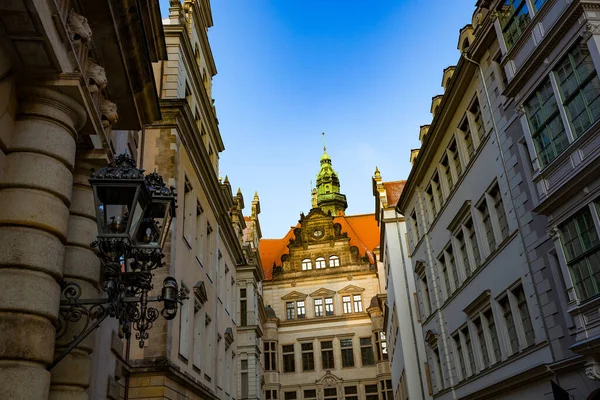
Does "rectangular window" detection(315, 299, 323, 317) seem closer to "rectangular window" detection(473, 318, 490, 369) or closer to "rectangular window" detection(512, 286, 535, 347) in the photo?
"rectangular window" detection(473, 318, 490, 369)

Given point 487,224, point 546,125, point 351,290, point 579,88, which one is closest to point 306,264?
point 351,290

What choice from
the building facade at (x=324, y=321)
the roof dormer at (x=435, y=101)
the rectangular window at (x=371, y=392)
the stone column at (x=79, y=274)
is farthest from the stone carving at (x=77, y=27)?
the rectangular window at (x=371, y=392)

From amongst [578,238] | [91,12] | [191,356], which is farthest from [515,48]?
[191,356]

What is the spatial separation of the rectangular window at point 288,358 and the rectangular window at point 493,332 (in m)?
34.6

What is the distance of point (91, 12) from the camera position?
27.0 ft

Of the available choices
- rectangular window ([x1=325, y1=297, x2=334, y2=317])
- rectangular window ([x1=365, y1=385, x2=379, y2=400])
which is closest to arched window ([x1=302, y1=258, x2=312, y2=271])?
rectangular window ([x1=325, y1=297, x2=334, y2=317])

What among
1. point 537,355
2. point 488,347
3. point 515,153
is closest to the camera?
point 537,355

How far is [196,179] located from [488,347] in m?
12.7

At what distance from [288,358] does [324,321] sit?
4.73 metres

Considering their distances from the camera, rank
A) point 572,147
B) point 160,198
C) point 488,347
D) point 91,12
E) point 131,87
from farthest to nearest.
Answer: point 488,347
point 572,147
point 131,87
point 91,12
point 160,198

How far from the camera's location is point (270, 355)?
49.3 meters

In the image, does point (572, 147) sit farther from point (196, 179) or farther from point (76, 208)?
point (196, 179)

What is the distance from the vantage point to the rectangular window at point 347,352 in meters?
49.8

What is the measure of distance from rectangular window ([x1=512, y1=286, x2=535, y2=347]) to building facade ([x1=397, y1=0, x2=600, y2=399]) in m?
0.06
